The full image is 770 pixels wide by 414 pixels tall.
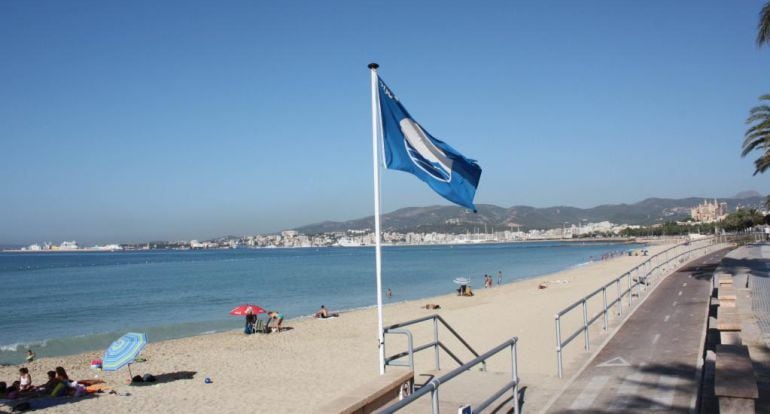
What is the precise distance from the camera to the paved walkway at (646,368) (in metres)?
6.97

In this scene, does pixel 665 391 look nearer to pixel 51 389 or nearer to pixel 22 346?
pixel 51 389

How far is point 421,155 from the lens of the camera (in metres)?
7.84

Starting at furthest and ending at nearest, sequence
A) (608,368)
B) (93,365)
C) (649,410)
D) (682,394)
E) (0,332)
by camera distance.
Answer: (0,332) < (93,365) < (608,368) < (682,394) < (649,410)

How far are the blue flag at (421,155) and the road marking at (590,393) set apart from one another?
2.60 m

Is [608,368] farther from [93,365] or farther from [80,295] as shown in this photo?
[80,295]

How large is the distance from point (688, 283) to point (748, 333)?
46.3ft

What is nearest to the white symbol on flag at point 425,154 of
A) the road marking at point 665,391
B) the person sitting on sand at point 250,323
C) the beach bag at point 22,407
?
the road marking at point 665,391

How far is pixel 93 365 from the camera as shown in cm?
1811

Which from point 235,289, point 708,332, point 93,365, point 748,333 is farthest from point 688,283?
point 235,289

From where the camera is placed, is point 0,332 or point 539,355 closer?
point 539,355

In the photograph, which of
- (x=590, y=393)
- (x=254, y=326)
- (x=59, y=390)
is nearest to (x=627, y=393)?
(x=590, y=393)

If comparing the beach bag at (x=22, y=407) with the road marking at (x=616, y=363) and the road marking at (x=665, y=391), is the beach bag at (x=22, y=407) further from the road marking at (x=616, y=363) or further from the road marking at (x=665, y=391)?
the road marking at (x=665, y=391)

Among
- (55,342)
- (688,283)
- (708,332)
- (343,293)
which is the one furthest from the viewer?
(343,293)

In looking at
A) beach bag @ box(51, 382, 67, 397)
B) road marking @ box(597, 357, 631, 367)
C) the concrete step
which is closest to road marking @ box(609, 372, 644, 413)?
road marking @ box(597, 357, 631, 367)
